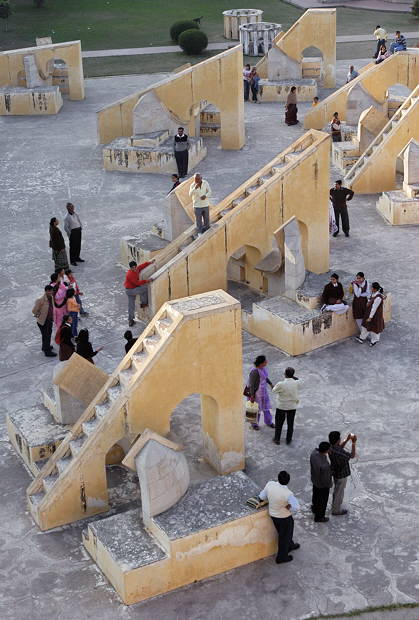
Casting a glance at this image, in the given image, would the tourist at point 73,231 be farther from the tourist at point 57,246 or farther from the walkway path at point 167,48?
the walkway path at point 167,48

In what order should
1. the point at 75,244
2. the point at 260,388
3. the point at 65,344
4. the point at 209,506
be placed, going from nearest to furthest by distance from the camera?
the point at 209,506, the point at 260,388, the point at 65,344, the point at 75,244

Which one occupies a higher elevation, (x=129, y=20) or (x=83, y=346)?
(x=129, y=20)

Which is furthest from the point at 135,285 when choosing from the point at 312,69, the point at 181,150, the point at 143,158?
the point at 312,69

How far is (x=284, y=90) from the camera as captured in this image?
3331 cm

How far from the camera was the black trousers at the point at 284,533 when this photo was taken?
41.1 feet

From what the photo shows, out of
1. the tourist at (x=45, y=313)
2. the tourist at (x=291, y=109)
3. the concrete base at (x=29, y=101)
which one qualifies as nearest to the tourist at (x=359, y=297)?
the tourist at (x=45, y=313)

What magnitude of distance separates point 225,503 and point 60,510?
7.09 ft

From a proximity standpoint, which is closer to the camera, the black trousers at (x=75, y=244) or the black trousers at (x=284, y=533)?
the black trousers at (x=284, y=533)

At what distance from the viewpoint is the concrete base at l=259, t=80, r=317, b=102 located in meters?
33.1

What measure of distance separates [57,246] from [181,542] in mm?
9227

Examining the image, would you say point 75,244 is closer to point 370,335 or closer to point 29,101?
point 370,335

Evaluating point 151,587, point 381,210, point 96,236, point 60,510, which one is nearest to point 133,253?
point 96,236

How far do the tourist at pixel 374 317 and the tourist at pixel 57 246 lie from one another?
606 centimetres

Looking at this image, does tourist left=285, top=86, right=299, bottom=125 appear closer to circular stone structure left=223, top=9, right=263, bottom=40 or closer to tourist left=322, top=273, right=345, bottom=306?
circular stone structure left=223, top=9, right=263, bottom=40
